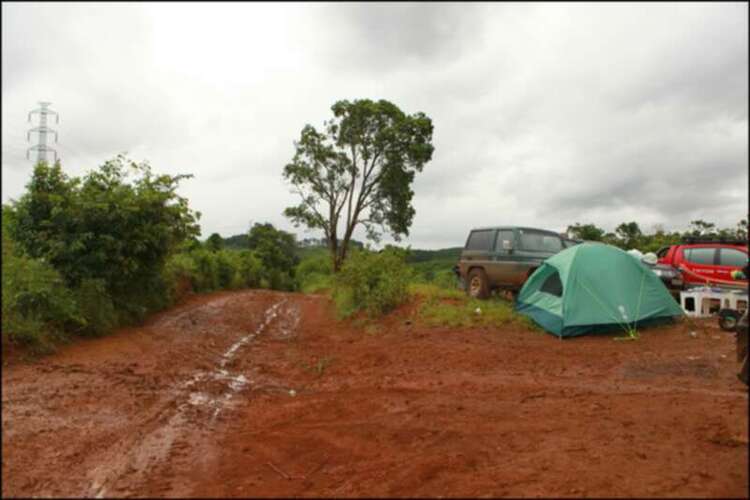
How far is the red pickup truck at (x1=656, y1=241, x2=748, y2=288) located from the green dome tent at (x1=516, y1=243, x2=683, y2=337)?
2680 millimetres

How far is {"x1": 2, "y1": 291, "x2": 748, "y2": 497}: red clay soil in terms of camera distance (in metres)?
2.89

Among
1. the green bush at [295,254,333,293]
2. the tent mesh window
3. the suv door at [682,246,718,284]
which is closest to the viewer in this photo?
the tent mesh window

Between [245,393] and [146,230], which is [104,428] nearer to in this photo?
[245,393]

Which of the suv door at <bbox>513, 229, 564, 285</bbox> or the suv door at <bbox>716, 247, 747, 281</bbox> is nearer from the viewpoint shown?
the suv door at <bbox>716, 247, 747, 281</bbox>

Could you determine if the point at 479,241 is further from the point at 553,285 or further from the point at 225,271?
the point at 225,271

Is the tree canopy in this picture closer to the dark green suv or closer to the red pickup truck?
the dark green suv

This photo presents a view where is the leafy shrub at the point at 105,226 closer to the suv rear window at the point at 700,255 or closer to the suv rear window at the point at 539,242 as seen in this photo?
the suv rear window at the point at 539,242

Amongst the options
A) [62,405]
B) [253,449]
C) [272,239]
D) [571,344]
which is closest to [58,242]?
[62,405]

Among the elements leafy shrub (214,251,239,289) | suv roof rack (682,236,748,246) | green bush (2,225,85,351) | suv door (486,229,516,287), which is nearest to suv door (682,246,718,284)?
suv roof rack (682,236,748,246)

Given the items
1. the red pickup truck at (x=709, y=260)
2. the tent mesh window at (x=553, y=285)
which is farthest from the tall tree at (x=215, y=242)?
the red pickup truck at (x=709, y=260)

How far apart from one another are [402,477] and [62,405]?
108 inches

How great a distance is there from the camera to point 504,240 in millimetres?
12547

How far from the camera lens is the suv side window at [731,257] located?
11320 millimetres

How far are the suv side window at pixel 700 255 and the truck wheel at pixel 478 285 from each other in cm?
488
